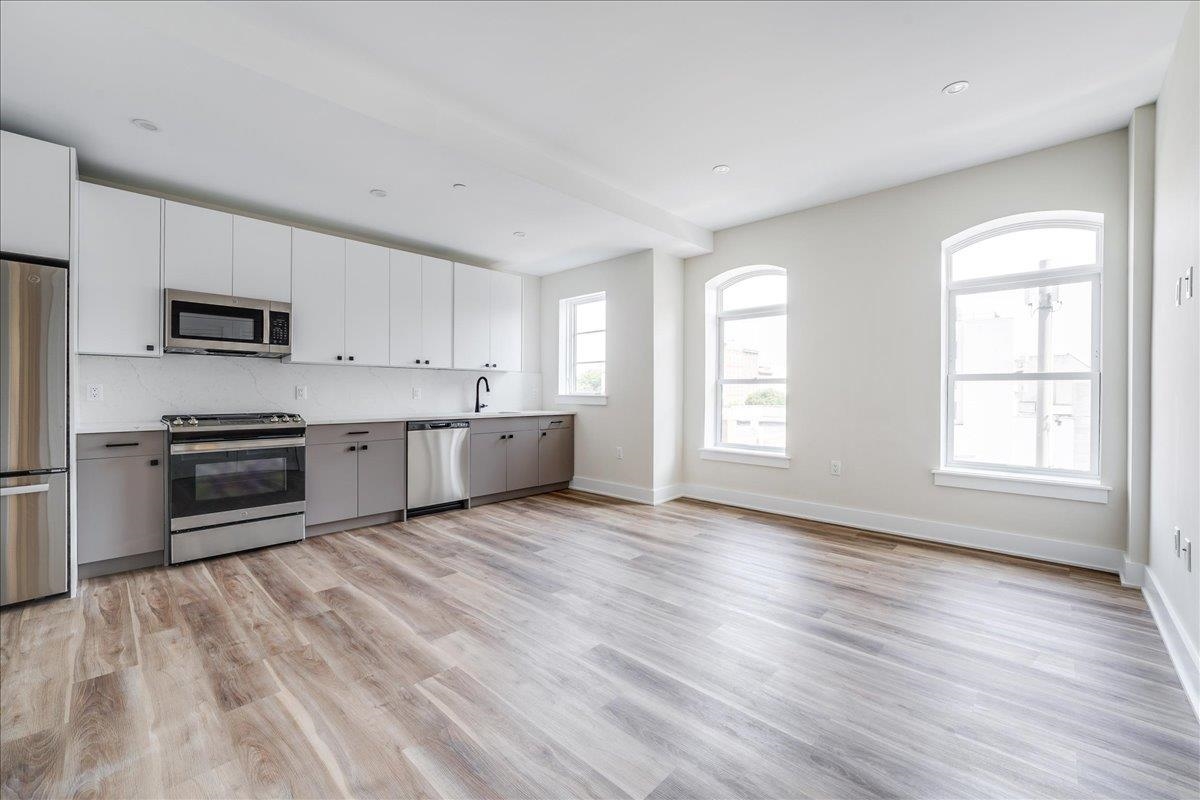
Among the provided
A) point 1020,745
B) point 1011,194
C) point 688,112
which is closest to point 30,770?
point 1020,745

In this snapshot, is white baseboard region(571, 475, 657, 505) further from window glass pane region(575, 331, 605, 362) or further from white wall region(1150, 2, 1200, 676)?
white wall region(1150, 2, 1200, 676)

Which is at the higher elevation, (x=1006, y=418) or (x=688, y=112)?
(x=688, y=112)

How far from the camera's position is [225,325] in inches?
139

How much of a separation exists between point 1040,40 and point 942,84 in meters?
0.39

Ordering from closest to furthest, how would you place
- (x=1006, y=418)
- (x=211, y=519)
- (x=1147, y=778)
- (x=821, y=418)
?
(x=1147, y=778) → (x=211, y=519) → (x=1006, y=418) → (x=821, y=418)

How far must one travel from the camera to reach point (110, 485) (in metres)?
2.98

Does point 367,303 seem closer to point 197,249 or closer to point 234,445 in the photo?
point 197,249

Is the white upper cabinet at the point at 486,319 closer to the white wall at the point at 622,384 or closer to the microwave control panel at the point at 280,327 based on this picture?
the white wall at the point at 622,384

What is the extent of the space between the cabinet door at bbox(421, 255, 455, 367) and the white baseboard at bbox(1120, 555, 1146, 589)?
16.4 ft

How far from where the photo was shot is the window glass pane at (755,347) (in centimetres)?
467

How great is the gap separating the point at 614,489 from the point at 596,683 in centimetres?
332

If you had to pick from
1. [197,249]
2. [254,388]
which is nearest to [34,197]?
[197,249]

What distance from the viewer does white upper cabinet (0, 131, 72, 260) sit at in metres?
2.49

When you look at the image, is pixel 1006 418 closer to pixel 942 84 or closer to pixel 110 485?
pixel 942 84
